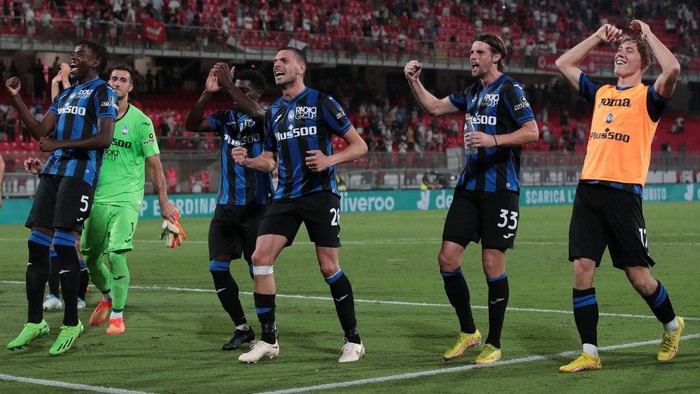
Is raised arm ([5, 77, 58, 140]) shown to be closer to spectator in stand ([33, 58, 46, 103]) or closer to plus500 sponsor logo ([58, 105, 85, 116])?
plus500 sponsor logo ([58, 105, 85, 116])

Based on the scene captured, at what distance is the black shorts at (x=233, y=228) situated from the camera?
28.9 feet

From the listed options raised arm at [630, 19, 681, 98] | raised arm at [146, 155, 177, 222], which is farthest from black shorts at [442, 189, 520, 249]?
raised arm at [146, 155, 177, 222]

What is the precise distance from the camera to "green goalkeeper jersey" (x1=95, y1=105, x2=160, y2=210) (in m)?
9.80

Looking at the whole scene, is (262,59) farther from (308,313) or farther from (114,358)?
(114,358)

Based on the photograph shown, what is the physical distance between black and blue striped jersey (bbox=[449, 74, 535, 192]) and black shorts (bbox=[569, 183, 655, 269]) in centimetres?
64

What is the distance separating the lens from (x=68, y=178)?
333 inches

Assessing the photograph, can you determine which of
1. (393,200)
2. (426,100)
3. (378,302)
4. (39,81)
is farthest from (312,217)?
(39,81)

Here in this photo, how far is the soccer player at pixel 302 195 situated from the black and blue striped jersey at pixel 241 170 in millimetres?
890

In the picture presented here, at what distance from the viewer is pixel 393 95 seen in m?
50.0

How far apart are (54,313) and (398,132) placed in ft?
112

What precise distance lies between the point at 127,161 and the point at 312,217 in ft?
9.26

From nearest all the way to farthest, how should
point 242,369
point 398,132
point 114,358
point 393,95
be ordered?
1. point 242,369
2. point 114,358
3. point 398,132
4. point 393,95

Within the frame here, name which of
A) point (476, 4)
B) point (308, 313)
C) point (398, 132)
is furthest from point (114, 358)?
point (476, 4)

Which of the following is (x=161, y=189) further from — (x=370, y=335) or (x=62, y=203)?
(x=370, y=335)
